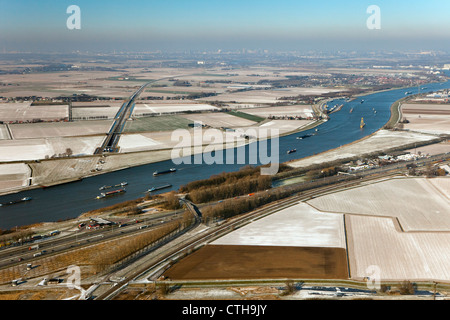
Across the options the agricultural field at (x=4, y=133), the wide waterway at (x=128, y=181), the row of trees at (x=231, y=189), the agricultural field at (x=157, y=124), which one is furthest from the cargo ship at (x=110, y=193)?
the agricultural field at (x=4, y=133)

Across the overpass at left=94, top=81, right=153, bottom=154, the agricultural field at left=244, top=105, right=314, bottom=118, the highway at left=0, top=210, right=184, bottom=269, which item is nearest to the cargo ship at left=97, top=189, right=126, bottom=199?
the highway at left=0, top=210, right=184, bottom=269

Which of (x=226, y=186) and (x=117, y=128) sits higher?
(x=117, y=128)

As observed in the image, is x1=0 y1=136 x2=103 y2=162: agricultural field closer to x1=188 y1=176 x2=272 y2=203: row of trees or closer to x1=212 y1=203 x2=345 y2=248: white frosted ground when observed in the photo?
x1=188 y1=176 x2=272 y2=203: row of trees

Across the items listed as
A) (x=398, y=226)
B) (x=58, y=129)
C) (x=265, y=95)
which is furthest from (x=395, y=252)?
(x=265, y=95)

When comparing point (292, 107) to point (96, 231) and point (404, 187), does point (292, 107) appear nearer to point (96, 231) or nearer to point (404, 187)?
point (404, 187)

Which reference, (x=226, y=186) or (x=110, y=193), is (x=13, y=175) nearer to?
(x=110, y=193)

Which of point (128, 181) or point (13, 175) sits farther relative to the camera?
point (128, 181)

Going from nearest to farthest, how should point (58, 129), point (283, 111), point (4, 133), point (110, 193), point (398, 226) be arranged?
1. point (398, 226)
2. point (110, 193)
3. point (4, 133)
4. point (58, 129)
5. point (283, 111)
